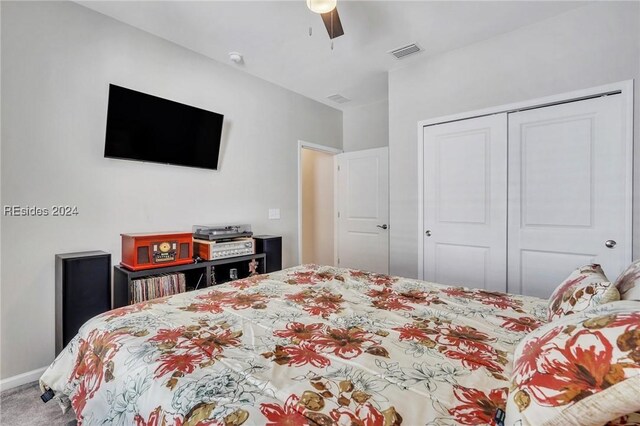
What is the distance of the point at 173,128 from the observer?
110 inches

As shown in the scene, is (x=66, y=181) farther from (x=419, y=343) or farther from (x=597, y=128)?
(x=597, y=128)

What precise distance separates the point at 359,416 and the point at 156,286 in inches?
88.6

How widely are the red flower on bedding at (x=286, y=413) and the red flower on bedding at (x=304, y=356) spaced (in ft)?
0.62

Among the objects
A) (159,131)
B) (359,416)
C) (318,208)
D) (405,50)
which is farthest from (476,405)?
(318,208)

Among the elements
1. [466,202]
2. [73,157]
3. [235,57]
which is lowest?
[466,202]

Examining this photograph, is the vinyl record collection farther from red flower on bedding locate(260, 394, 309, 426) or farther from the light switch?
red flower on bedding locate(260, 394, 309, 426)

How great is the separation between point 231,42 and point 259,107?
0.87 m

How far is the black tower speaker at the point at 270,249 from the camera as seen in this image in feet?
10.8

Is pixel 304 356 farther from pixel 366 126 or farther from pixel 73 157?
pixel 366 126

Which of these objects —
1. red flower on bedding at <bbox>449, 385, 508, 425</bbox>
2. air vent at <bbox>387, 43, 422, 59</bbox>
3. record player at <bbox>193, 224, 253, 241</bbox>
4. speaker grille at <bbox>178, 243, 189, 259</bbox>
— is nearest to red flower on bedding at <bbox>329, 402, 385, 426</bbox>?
red flower on bedding at <bbox>449, 385, 508, 425</bbox>

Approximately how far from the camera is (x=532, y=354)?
0.74 metres

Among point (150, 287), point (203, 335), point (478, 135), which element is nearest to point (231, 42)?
point (150, 287)

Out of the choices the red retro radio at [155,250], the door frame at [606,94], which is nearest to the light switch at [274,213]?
the red retro radio at [155,250]

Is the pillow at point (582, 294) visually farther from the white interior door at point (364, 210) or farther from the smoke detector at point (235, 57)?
the smoke detector at point (235, 57)
